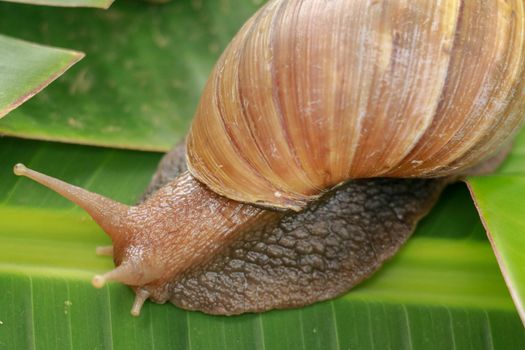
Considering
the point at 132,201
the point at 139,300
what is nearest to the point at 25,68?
the point at 132,201

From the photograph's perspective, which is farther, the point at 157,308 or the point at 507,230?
the point at 157,308

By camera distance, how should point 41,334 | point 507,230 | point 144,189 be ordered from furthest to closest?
1. point 144,189
2. point 41,334
3. point 507,230

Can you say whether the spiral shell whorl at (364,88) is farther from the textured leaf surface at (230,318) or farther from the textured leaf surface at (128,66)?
the textured leaf surface at (128,66)

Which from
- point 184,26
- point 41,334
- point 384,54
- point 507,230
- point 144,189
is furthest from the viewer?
point 184,26

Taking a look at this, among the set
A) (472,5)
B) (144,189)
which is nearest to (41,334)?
(144,189)

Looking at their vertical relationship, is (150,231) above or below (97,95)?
below

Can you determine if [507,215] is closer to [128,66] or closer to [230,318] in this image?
[230,318]

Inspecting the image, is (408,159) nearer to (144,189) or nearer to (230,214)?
(230,214)
